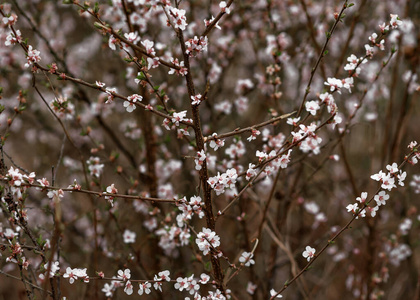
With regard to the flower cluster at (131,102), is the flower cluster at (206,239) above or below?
below

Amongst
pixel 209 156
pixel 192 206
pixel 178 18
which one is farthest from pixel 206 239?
pixel 178 18

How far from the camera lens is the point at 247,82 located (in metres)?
3.36

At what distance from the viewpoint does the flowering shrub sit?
81.1 inches

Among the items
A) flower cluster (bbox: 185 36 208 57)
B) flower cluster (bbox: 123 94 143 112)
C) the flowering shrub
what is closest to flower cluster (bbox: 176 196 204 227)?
the flowering shrub

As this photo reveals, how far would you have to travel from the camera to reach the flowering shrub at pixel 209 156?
2.06m

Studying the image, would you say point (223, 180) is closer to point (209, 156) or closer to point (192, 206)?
point (192, 206)

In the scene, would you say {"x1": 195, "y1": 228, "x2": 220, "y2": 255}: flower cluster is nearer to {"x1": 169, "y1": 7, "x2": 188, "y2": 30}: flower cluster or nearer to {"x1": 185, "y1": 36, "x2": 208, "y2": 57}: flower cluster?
{"x1": 185, "y1": 36, "x2": 208, "y2": 57}: flower cluster

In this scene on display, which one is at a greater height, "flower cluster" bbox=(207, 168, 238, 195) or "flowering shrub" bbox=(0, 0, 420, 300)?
"flowering shrub" bbox=(0, 0, 420, 300)

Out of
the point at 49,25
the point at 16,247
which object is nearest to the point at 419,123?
the point at 49,25

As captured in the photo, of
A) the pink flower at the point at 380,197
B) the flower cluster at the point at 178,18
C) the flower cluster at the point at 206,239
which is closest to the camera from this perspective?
the flower cluster at the point at 178,18

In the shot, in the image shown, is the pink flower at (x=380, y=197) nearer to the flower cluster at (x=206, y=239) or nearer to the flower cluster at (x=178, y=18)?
the flower cluster at (x=206, y=239)

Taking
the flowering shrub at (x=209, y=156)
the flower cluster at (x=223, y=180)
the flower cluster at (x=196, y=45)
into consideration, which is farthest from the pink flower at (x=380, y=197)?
the flower cluster at (x=196, y=45)

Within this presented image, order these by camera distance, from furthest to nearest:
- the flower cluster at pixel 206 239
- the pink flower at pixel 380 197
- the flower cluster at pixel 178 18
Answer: the pink flower at pixel 380 197
the flower cluster at pixel 206 239
the flower cluster at pixel 178 18

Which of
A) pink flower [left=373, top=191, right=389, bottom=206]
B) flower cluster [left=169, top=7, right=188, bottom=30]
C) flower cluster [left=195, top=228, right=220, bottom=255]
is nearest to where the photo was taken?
flower cluster [left=169, top=7, right=188, bottom=30]
